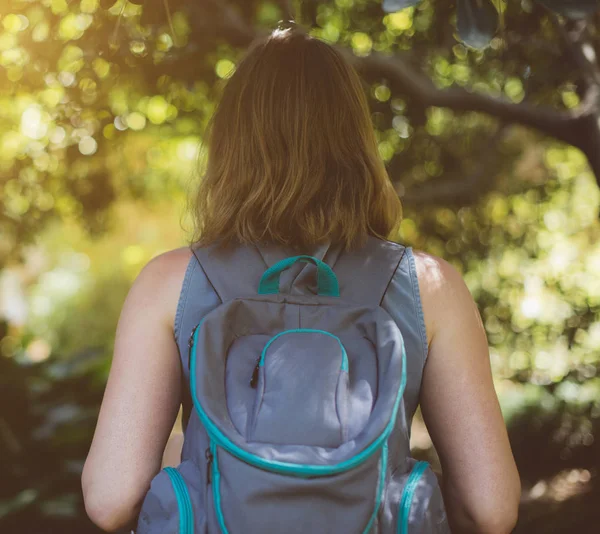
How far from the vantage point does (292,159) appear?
160 centimetres

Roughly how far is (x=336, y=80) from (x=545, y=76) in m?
2.39

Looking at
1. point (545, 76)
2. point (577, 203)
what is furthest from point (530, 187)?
point (545, 76)

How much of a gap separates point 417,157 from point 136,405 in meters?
4.19

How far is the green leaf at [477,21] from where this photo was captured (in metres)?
1.56

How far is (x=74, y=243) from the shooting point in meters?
13.0

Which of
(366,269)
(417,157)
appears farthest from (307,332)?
(417,157)

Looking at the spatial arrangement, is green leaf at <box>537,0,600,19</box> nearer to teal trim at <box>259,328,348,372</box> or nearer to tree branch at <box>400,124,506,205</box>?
teal trim at <box>259,328,348,372</box>

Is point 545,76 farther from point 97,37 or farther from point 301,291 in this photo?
point 301,291

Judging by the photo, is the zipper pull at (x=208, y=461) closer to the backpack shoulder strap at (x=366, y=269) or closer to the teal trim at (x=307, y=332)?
the teal trim at (x=307, y=332)

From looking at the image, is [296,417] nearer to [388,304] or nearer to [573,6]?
[388,304]

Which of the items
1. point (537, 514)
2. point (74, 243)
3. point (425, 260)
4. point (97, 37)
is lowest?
point (74, 243)

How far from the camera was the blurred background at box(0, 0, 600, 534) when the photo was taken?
9.61 feet

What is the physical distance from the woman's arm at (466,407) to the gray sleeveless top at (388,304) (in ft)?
0.11

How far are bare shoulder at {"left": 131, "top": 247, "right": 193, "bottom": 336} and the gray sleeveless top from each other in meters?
0.02
